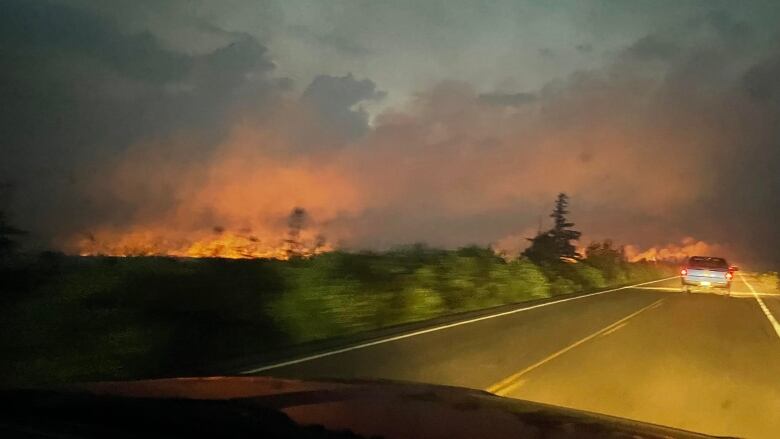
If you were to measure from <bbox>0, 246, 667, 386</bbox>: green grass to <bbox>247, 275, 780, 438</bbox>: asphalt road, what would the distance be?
203 centimetres

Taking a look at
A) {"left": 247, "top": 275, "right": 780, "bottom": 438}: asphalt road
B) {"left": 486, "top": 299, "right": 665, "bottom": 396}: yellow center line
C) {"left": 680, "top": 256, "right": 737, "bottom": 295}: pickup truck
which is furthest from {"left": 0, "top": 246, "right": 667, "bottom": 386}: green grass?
{"left": 680, "top": 256, "right": 737, "bottom": 295}: pickup truck

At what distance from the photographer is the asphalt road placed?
9.27 metres

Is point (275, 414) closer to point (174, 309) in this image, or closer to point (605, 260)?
point (174, 309)

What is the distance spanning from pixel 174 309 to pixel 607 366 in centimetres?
762

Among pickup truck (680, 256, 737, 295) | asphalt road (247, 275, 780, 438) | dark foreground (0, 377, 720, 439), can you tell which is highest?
pickup truck (680, 256, 737, 295)

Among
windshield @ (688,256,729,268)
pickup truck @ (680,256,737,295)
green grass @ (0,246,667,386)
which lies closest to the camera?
green grass @ (0,246,667,386)

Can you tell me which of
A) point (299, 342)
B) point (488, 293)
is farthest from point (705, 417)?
point (488, 293)

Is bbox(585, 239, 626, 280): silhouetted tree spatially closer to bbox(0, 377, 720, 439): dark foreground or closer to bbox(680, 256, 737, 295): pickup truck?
bbox(680, 256, 737, 295): pickup truck

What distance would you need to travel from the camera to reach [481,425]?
4578 mm

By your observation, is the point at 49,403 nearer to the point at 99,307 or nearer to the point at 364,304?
the point at 99,307

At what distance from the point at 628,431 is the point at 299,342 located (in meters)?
11.1

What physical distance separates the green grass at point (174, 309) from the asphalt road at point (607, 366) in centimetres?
203

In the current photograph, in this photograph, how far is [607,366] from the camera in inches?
498

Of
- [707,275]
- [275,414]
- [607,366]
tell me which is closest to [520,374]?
[607,366]
